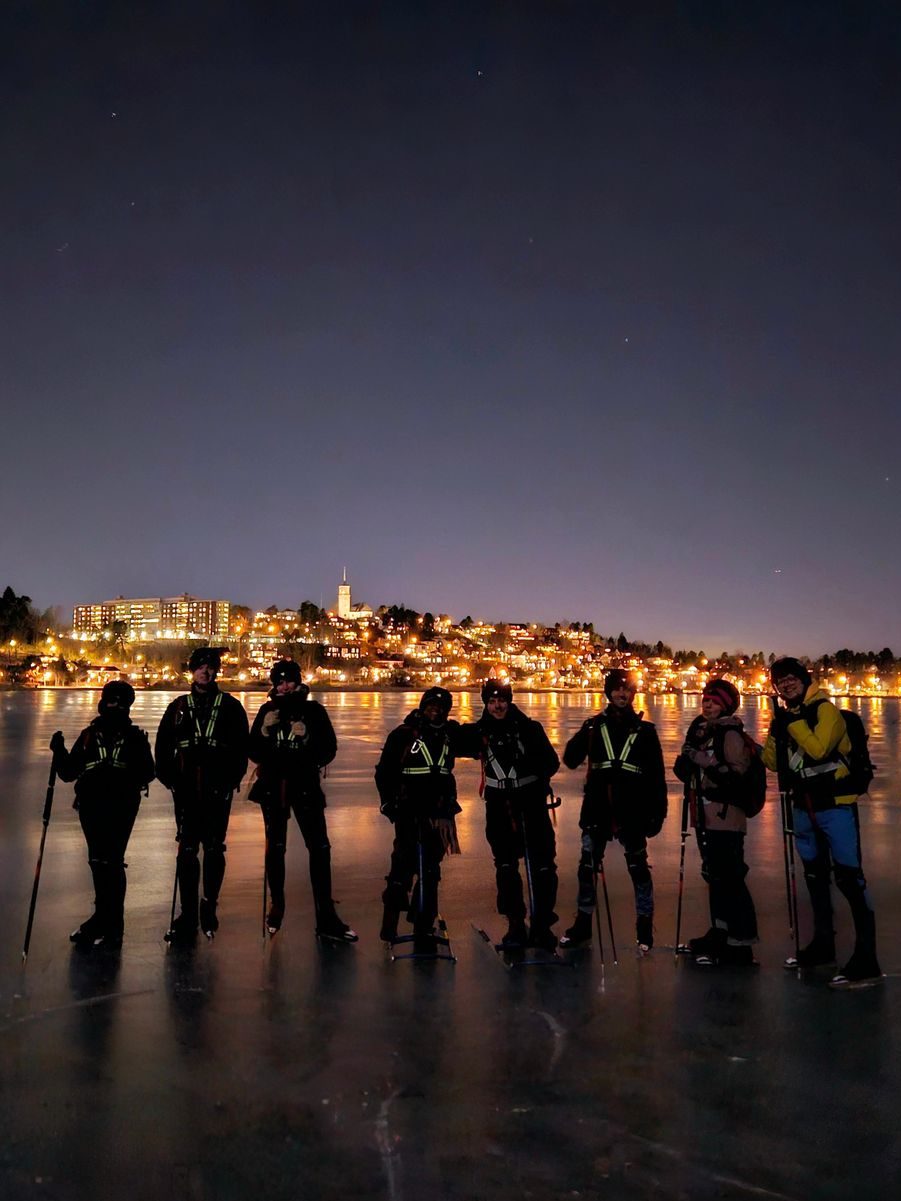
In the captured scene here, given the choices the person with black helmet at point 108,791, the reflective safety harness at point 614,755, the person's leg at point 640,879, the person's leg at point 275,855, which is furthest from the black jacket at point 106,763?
the person's leg at point 640,879

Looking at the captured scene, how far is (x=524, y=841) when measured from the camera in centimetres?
686

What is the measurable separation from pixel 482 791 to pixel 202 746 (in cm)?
209

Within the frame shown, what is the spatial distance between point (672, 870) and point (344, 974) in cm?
466

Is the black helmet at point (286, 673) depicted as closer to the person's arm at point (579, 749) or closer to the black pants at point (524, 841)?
the black pants at point (524, 841)

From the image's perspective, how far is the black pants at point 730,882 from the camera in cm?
650

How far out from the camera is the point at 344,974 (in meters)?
6.03

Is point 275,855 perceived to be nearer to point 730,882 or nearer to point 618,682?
point 618,682

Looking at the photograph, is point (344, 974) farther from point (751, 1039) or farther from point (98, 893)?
point (751, 1039)

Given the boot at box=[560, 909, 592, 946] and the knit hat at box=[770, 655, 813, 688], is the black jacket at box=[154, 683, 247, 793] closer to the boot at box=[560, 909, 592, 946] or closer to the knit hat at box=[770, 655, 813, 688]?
the boot at box=[560, 909, 592, 946]

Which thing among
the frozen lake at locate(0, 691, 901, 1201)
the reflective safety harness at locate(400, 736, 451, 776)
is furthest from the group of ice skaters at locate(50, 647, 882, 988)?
the frozen lake at locate(0, 691, 901, 1201)

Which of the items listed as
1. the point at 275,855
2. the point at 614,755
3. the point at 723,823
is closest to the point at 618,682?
the point at 614,755

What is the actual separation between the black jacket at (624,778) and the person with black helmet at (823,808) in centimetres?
86

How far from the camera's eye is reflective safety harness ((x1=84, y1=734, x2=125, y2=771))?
689 centimetres

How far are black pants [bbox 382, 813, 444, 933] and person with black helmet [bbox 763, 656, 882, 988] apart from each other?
2.43 meters
